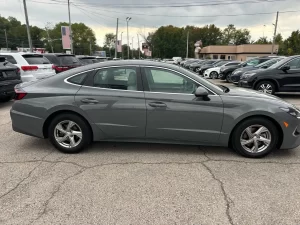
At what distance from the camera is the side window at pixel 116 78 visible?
3.99 m

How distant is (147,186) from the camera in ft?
10.2

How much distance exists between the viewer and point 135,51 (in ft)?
353

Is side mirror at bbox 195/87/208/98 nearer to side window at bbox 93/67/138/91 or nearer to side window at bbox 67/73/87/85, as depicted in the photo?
side window at bbox 93/67/138/91

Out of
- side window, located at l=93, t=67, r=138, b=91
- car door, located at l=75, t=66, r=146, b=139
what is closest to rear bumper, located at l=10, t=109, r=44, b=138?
car door, located at l=75, t=66, r=146, b=139

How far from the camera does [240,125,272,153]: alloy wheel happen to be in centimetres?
385

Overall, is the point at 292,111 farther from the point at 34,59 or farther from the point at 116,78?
the point at 34,59

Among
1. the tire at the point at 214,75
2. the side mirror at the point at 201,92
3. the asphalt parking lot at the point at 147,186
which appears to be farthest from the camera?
the tire at the point at 214,75

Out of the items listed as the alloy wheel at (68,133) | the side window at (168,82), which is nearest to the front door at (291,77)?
the side window at (168,82)

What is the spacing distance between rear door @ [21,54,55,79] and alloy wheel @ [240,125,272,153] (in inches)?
292

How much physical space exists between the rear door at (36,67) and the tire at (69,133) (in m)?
5.42

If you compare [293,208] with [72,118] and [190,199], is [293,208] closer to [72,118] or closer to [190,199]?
[190,199]

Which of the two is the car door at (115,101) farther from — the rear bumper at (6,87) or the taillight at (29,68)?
the taillight at (29,68)

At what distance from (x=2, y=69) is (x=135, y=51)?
339 feet

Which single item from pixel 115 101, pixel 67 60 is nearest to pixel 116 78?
pixel 115 101
